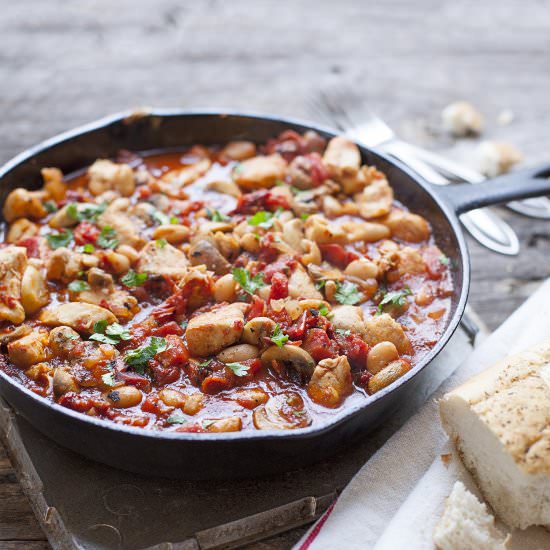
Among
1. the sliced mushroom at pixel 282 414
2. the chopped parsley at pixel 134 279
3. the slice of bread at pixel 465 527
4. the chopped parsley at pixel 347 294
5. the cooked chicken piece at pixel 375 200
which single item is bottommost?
the slice of bread at pixel 465 527

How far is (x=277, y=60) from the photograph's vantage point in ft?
20.9

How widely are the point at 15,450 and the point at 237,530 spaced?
107cm

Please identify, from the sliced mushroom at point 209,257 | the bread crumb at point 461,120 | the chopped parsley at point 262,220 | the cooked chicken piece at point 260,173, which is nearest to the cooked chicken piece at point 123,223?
the sliced mushroom at point 209,257

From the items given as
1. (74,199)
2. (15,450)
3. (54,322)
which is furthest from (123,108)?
(15,450)

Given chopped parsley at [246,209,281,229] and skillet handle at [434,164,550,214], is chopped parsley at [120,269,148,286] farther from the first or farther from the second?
skillet handle at [434,164,550,214]

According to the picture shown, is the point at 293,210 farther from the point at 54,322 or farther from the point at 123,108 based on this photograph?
the point at 123,108

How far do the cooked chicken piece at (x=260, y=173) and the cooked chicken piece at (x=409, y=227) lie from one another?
696mm

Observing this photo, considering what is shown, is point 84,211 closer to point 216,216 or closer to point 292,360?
point 216,216

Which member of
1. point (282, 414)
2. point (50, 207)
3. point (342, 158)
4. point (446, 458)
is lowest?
point (446, 458)

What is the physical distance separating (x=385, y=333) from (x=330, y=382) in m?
0.40

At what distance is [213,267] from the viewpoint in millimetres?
3836

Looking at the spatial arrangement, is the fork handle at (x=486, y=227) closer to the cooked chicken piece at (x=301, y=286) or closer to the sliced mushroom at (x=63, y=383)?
the cooked chicken piece at (x=301, y=286)

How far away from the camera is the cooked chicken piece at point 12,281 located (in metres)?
3.57

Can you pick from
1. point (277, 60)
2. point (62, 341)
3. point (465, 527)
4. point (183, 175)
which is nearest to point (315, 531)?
point (465, 527)
